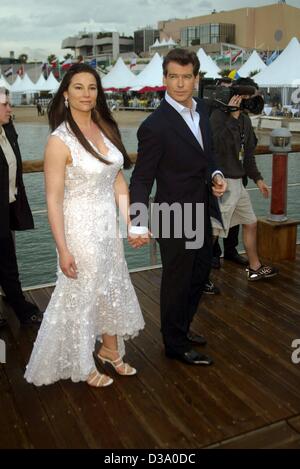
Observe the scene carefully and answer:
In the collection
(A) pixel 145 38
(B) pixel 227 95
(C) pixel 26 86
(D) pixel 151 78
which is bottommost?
(B) pixel 227 95

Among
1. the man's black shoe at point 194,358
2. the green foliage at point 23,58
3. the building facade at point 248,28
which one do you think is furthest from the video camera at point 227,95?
the green foliage at point 23,58

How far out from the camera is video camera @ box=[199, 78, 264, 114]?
3.60 metres

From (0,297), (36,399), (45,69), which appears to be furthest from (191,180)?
(45,69)

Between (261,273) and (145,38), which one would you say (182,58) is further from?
(145,38)

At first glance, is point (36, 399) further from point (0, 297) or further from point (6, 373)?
point (0, 297)

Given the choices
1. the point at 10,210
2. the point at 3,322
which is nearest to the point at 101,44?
the point at 10,210

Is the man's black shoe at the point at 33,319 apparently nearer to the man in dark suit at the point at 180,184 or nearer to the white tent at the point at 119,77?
the man in dark suit at the point at 180,184

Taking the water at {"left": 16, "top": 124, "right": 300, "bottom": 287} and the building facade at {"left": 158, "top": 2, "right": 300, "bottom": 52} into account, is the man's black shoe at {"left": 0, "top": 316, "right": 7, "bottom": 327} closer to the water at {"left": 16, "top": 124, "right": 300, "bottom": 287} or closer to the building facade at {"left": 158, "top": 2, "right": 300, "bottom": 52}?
the water at {"left": 16, "top": 124, "right": 300, "bottom": 287}

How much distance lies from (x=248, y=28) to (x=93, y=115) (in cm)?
10302

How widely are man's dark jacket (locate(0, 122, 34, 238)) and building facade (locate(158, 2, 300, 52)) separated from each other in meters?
93.0

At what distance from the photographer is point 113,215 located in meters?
2.54

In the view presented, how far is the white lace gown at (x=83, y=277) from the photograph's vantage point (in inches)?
94.3
